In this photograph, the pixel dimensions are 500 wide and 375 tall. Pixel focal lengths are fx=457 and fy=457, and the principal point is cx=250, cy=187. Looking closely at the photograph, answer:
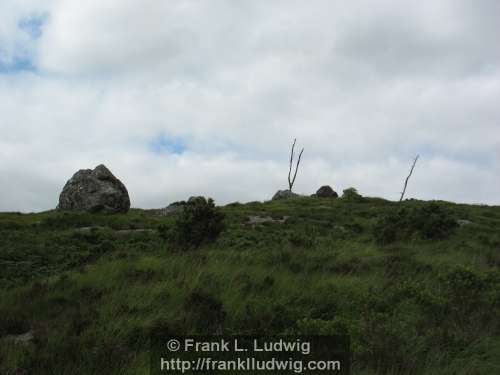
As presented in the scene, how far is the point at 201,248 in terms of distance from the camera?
1312 centimetres

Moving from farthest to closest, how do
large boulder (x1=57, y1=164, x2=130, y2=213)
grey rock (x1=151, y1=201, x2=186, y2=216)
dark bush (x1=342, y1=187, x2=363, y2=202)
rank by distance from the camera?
dark bush (x1=342, y1=187, x2=363, y2=202)
grey rock (x1=151, y1=201, x2=186, y2=216)
large boulder (x1=57, y1=164, x2=130, y2=213)

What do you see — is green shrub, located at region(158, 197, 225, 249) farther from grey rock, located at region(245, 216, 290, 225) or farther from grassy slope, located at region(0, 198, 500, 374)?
grey rock, located at region(245, 216, 290, 225)

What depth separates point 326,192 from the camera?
47906 millimetres

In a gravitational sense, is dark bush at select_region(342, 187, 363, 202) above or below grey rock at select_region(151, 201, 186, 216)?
above

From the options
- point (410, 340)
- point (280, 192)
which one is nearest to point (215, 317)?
point (410, 340)

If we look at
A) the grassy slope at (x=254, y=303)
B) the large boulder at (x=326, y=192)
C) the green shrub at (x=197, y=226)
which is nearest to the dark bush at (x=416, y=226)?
the grassy slope at (x=254, y=303)

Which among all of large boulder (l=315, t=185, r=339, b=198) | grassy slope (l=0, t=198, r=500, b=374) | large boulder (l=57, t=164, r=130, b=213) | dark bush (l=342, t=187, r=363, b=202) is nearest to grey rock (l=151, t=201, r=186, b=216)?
large boulder (l=57, t=164, r=130, b=213)

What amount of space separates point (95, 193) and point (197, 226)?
15359 millimetres

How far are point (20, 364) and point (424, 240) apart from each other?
14.8 m

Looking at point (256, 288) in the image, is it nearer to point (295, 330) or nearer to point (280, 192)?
point (295, 330)

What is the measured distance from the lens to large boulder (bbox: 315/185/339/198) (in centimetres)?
4762

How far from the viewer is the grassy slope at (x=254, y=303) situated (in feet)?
17.3

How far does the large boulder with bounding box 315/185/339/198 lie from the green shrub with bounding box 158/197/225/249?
3369 centimetres

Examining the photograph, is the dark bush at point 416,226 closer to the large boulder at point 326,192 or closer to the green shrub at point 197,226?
the green shrub at point 197,226
